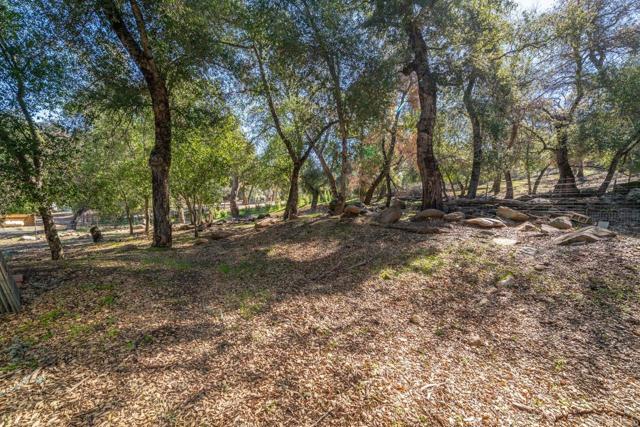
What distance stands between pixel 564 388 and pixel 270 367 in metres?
2.67

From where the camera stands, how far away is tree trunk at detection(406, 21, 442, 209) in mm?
8617

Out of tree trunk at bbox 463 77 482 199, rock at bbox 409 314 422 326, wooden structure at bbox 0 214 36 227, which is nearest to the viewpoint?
rock at bbox 409 314 422 326

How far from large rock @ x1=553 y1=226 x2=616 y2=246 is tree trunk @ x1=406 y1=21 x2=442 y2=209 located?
3737 mm

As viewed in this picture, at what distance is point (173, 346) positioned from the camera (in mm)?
2752

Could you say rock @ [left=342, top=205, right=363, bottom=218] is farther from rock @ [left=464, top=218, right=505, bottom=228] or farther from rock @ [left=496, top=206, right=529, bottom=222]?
rock @ [left=496, top=206, right=529, bottom=222]

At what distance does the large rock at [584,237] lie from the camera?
17.1 feet

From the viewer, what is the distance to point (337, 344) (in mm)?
2998

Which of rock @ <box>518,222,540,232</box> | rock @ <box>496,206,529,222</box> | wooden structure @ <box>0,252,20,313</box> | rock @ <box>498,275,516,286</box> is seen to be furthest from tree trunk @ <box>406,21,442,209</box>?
wooden structure @ <box>0,252,20,313</box>

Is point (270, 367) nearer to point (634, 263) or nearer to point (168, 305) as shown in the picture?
point (168, 305)

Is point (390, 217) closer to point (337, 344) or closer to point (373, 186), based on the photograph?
point (337, 344)

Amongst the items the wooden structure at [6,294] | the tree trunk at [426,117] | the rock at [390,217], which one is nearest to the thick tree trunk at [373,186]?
the tree trunk at [426,117]

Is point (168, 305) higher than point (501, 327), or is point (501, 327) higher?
point (168, 305)

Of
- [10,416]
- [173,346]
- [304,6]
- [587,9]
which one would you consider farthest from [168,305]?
[587,9]

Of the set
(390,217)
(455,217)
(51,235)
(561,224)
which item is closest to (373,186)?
(390,217)
